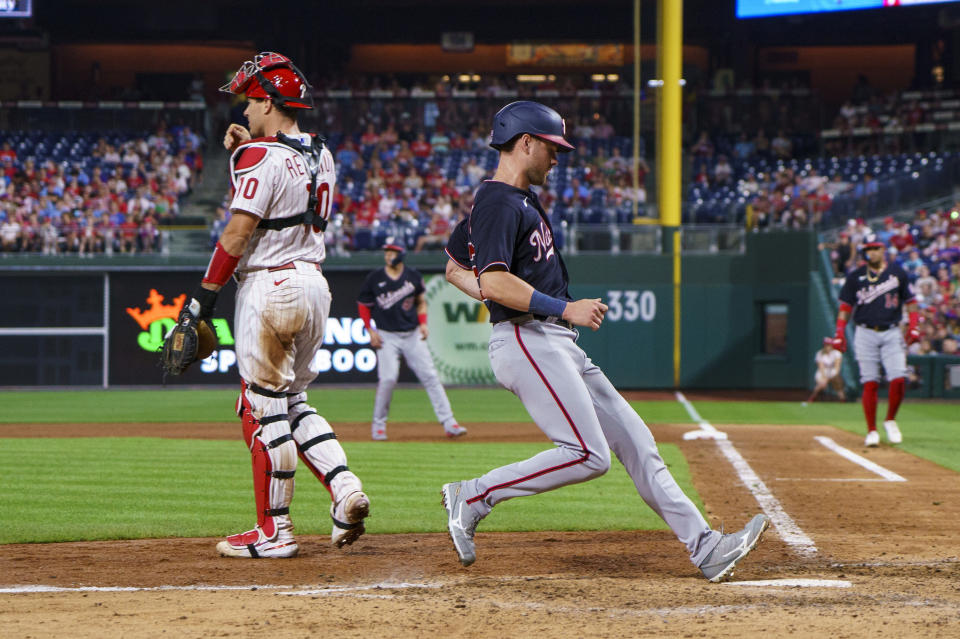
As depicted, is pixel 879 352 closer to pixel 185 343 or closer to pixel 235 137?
pixel 235 137

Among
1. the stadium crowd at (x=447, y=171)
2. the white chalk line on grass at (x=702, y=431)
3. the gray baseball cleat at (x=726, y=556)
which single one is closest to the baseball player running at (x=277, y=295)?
the gray baseball cleat at (x=726, y=556)

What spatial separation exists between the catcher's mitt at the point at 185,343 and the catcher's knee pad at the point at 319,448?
544 millimetres

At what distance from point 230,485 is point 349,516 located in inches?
127

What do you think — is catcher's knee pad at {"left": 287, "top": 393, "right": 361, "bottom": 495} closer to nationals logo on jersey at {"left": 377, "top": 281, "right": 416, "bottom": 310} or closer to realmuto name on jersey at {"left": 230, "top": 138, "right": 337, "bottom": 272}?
realmuto name on jersey at {"left": 230, "top": 138, "right": 337, "bottom": 272}

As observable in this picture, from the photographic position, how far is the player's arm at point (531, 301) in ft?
15.1

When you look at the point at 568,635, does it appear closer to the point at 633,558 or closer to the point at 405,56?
the point at 633,558

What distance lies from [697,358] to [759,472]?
13.4 metres

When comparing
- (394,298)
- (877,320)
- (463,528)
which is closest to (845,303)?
(877,320)

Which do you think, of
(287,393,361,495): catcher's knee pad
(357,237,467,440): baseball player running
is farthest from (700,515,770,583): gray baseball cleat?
(357,237,467,440): baseball player running

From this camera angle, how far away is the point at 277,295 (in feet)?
17.7

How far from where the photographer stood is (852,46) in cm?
3641

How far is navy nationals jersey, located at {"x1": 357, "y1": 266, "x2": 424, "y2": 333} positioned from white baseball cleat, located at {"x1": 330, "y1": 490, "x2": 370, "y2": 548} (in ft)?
24.0

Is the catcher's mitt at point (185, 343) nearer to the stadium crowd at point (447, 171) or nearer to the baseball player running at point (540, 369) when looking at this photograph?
the baseball player running at point (540, 369)

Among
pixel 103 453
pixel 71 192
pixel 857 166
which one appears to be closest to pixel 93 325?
pixel 71 192
